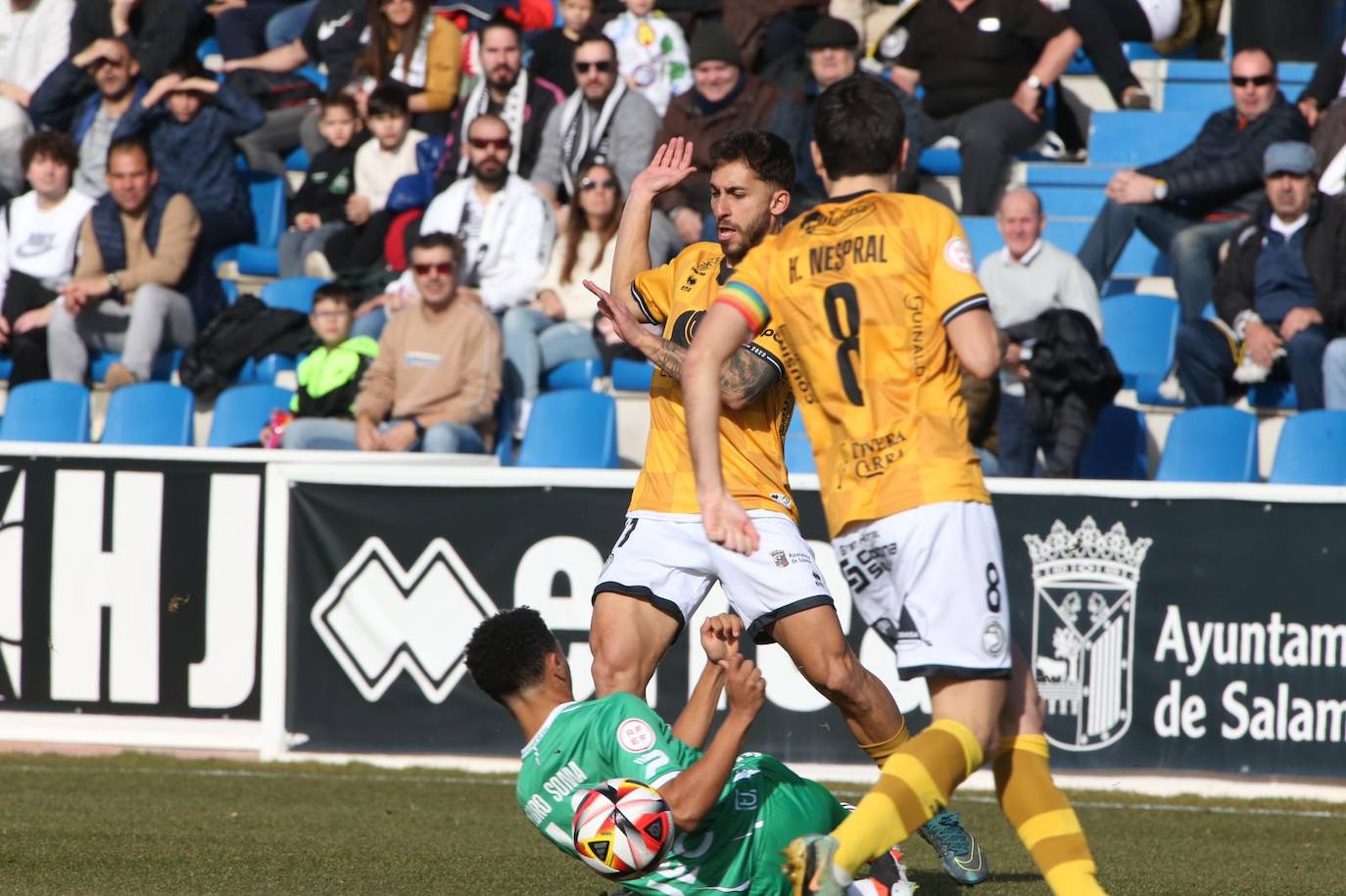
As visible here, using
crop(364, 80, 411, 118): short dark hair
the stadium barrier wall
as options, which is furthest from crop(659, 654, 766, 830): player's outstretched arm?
crop(364, 80, 411, 118): short dark hair

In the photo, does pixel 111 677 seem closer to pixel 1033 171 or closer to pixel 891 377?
pixel 891 377

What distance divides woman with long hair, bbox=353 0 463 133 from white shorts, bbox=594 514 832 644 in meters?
8.22

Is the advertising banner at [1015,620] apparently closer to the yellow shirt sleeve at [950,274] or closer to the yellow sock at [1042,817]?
the yellow sock at [1042,817]

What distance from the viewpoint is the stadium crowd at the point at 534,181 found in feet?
34.0

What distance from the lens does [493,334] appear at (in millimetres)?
10594

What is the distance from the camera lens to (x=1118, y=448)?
10375 millimetres

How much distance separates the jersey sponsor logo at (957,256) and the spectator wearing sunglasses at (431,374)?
237 inches

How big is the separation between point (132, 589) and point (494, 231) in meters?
3.62

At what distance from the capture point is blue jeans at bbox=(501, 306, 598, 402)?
11.1 m

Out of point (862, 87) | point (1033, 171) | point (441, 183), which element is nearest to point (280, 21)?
point (441, 183)

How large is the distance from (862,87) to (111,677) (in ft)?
19.4

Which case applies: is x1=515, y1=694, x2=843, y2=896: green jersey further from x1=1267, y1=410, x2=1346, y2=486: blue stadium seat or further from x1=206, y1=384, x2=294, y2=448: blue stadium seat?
x1=206, y1=384, x2=294, y2=448: blue stadium seat

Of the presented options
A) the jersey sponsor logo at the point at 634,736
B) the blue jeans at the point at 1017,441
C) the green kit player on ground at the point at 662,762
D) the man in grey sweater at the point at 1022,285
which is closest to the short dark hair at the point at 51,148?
the man in grey sweater at the point at 1022,285

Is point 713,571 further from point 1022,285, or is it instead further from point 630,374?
point 630,374
